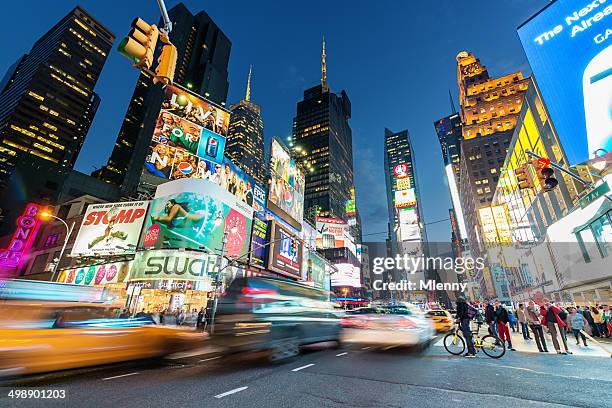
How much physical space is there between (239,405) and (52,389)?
11.9 feet

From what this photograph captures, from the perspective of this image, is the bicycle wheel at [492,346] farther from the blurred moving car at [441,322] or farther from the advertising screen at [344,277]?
the advertising screen at [344,277]

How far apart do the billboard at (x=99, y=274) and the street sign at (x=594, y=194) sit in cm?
4070

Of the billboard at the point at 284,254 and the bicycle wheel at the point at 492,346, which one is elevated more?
the billboard at the point at 284,254

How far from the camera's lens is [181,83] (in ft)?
438

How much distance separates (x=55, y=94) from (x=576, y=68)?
601 ft

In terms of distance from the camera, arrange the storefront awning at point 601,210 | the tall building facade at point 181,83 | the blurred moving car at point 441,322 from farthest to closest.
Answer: the tall building facade at point 181,83 → the storefront awning at point 601,210 → the blurred moving car at point 441,322

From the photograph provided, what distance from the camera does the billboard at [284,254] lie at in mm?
39344

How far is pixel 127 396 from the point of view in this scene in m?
4.70

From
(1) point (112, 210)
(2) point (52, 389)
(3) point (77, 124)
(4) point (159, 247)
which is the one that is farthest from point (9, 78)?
(2) point (52, 389)

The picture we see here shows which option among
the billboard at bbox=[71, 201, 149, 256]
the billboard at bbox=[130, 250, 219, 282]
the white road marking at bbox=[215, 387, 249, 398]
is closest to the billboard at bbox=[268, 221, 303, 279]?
the billboard at bbox=[130, 250, 219, 282]

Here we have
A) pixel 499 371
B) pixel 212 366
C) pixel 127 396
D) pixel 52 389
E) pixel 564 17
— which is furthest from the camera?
pixel 564 17

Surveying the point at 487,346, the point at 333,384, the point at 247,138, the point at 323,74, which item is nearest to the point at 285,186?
the point at 487,346

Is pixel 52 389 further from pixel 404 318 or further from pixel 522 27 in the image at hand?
pixel 522 27

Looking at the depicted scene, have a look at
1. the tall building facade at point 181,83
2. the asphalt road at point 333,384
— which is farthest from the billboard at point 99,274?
the tall building facade at point 181,83
